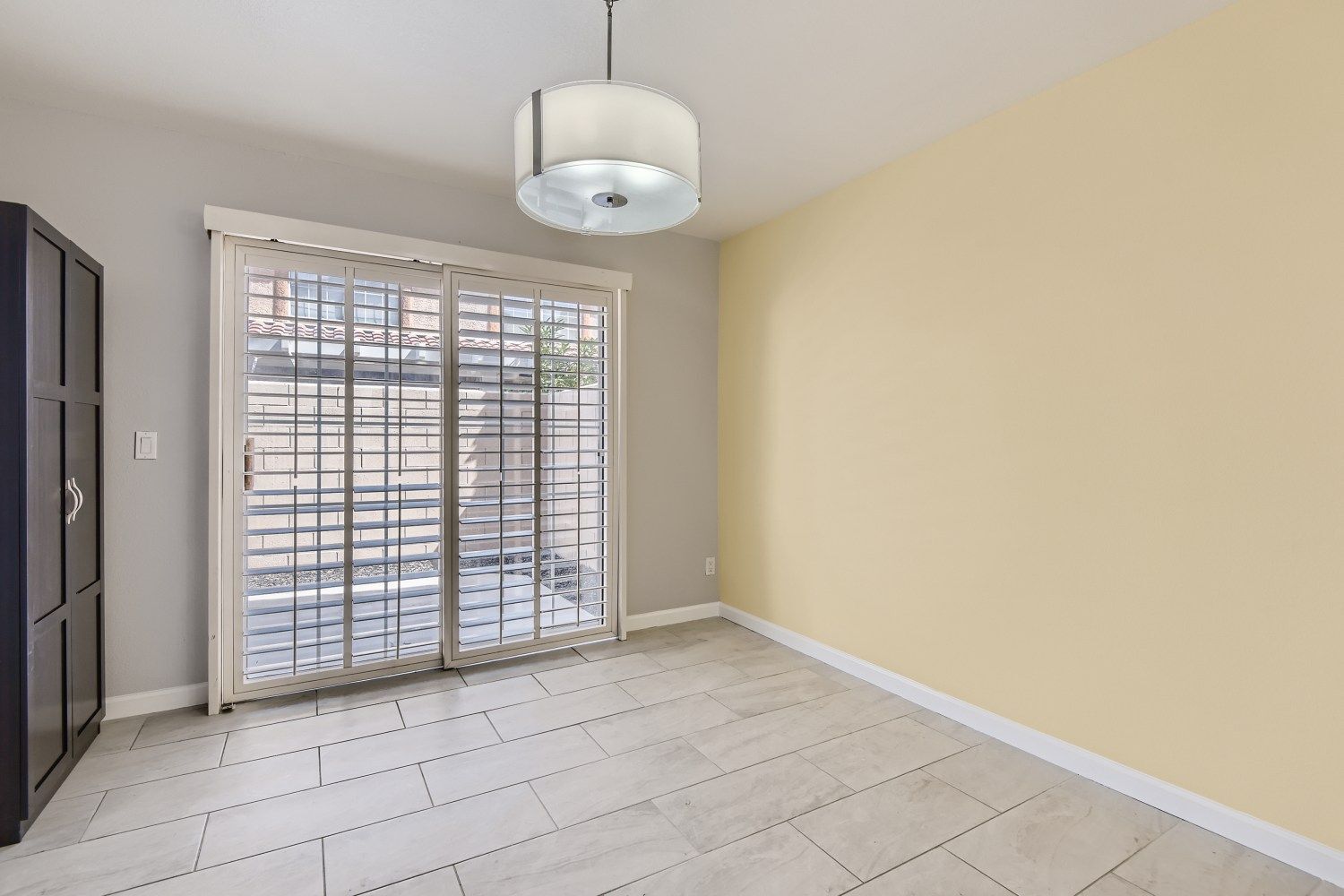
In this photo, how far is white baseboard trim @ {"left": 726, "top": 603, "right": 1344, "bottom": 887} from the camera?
1791 millimetres

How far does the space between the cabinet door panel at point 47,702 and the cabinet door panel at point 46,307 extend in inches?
32.2

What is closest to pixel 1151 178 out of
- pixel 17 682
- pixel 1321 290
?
pixel 1321 290

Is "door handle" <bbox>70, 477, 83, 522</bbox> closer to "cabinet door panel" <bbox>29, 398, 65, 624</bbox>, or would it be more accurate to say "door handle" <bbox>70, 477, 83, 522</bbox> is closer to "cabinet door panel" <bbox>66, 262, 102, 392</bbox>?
"cabinet door panel" <bbox>29, 398, 65, 624</bbox>

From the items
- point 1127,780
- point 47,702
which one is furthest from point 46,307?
point 1127,780

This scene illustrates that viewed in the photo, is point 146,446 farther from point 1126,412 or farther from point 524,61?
point 1126,412

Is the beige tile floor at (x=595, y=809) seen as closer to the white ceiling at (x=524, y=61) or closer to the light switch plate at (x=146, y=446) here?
the light switch plate at (x=146, y=446)

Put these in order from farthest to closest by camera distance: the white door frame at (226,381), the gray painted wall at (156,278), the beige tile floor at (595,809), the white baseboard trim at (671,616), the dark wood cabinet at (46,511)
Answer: the white baseboard trim at (671,616), the white door frame at (226,381), the gray painted wall at (156,278), the dark wood cabinet at (46,511), the beige tile floor at (595,809)

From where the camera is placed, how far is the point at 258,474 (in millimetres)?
2826

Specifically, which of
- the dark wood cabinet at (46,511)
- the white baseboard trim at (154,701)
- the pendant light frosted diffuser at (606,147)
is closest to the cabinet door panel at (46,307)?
the dark wood cabinet at (46,511)

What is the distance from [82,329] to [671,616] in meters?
3.13

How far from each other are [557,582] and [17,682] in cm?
210

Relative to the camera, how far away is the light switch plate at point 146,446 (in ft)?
8.85

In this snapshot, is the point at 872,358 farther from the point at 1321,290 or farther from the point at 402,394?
the point at 402,394

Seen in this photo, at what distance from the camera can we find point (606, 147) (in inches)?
58.6
